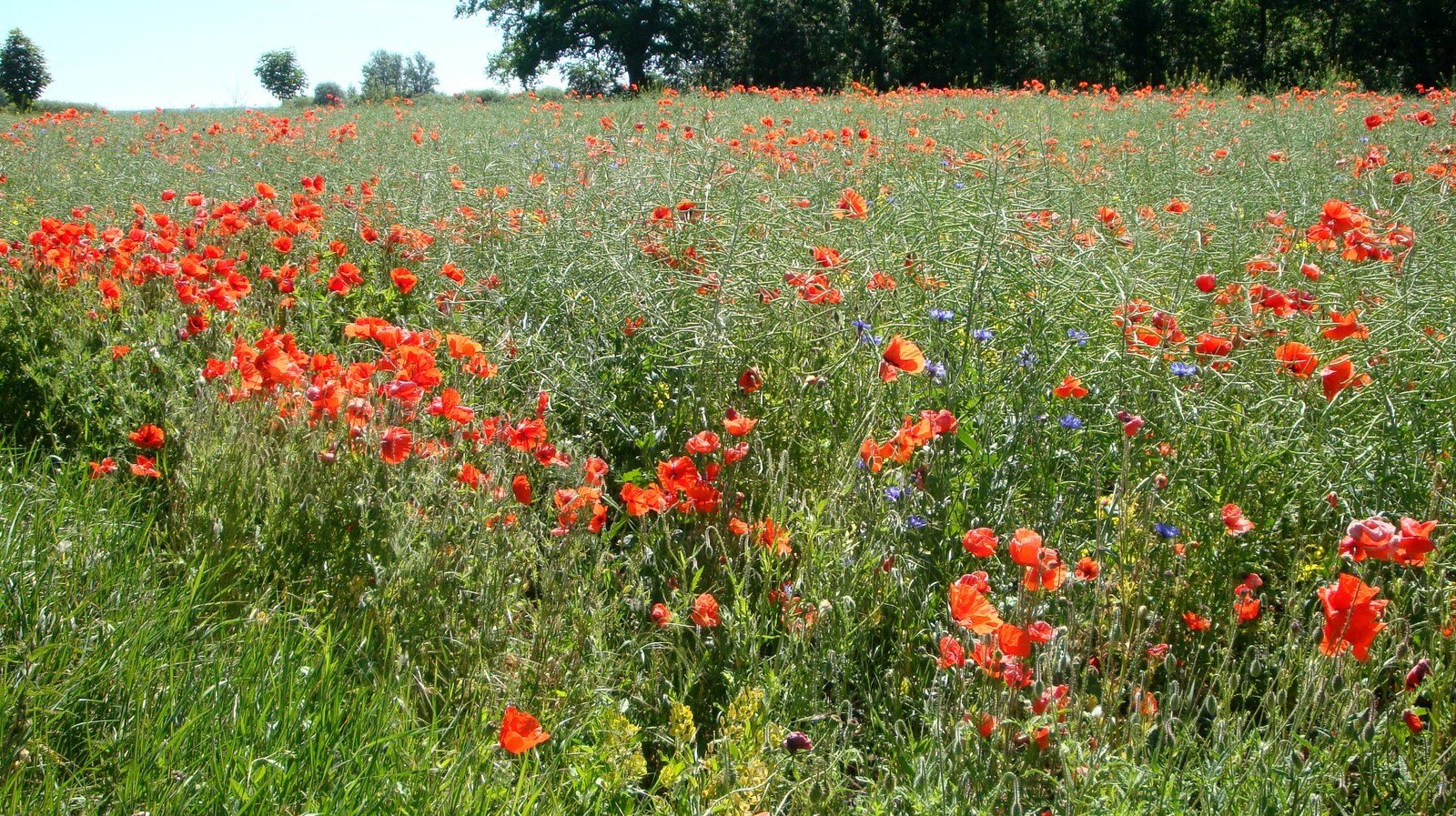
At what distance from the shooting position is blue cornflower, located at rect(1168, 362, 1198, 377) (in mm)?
2193

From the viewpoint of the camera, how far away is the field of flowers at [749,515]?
146cm

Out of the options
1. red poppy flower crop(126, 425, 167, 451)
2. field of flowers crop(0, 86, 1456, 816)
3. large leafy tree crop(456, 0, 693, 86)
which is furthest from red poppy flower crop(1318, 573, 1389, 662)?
large leafy tree crop(456, 0, 693, 86)

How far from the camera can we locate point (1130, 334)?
2346 mm

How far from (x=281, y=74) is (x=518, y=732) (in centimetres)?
6281

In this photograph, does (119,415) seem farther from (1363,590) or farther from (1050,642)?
(1363,590)

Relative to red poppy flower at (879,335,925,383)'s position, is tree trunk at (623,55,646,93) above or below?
above

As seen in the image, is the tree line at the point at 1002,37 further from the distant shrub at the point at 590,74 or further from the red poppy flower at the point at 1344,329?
the red poppy flower at the point at 1344,329

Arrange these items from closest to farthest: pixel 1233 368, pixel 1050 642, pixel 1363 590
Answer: pixel 1363 590, pixel 1050 642, pixel 1233 368

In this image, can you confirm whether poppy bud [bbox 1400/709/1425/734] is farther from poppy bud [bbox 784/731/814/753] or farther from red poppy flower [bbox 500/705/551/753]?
red poppy flower [bbox 500/705/551/753]

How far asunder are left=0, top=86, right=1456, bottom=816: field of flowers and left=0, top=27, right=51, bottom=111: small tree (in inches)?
1748

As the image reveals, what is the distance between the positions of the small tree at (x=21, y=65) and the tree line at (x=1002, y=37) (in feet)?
73.0

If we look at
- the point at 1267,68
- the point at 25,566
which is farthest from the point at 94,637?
the point at 1267,68

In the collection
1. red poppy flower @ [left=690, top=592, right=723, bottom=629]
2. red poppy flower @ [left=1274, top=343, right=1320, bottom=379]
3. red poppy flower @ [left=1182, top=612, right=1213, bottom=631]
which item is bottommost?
red poppy flower @ [left=1182, top=612, right=1213, bottom=631]

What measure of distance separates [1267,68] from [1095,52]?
4.43m
